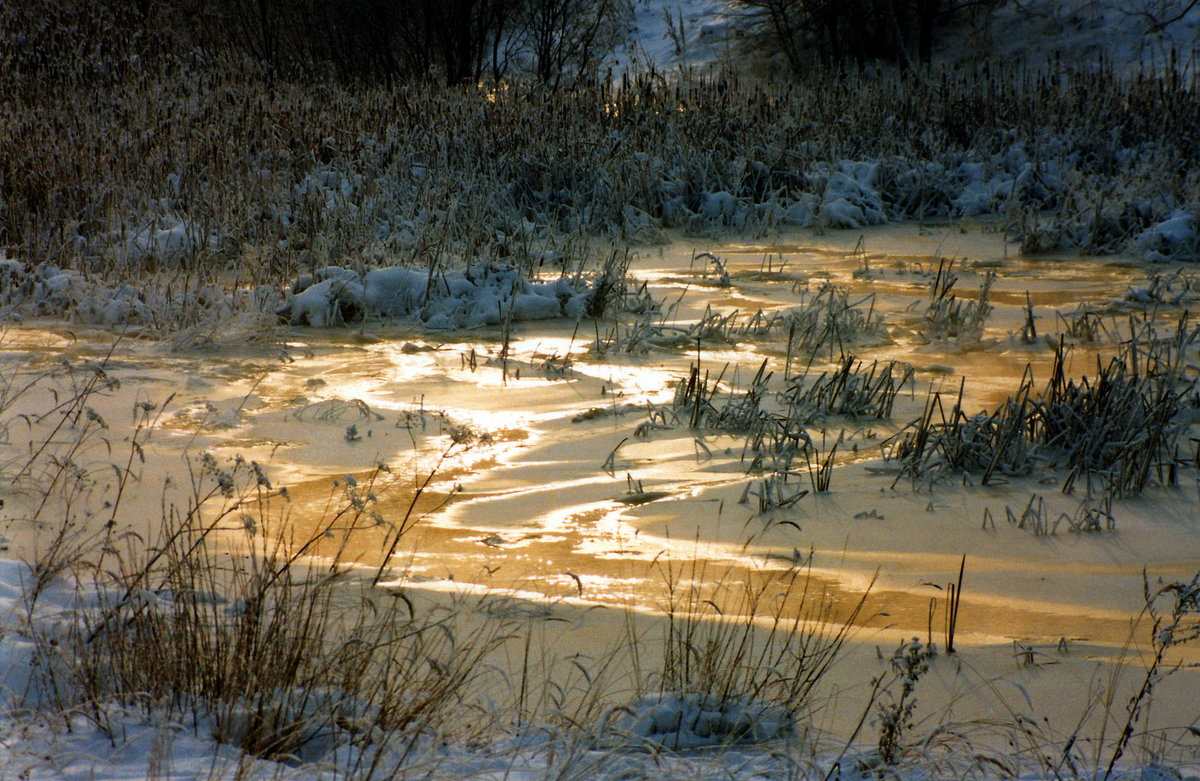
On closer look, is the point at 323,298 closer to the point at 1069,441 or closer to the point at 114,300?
the point at 114,300

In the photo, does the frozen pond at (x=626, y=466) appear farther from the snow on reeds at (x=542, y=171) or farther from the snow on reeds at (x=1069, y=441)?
the snow on reeds at (x=542, y=171)

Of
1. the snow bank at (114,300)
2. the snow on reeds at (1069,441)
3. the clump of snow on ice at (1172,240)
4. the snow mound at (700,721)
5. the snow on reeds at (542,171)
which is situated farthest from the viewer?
the clump of snow on ice at (1172,240)

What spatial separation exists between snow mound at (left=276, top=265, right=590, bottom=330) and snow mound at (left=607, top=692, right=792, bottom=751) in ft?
12.8

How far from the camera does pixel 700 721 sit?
2.17 metres

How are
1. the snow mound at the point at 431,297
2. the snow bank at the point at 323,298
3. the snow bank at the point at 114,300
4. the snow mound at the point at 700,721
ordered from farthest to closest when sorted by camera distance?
the snow mound at the point at 431,297
the snow bank at the point at 323,298
the snow bank at the point at 114,300
the snow mound at the point at 700,721

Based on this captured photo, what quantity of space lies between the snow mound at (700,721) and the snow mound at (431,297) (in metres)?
3.91

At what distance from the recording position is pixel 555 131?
969 centimetres

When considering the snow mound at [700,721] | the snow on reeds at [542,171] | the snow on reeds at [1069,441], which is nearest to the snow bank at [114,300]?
the snow on reeds at [542,171]

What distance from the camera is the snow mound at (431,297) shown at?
598cm

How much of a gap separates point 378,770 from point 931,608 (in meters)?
1.42

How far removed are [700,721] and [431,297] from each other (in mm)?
4354

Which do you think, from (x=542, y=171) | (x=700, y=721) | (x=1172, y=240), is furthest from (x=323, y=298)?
(x=1172, y=240)

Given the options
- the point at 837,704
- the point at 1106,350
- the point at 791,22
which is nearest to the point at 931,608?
the point at 837,704

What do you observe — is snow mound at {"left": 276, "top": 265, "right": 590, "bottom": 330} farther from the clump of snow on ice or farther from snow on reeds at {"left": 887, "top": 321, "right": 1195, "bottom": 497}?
the clump of snow on ice
